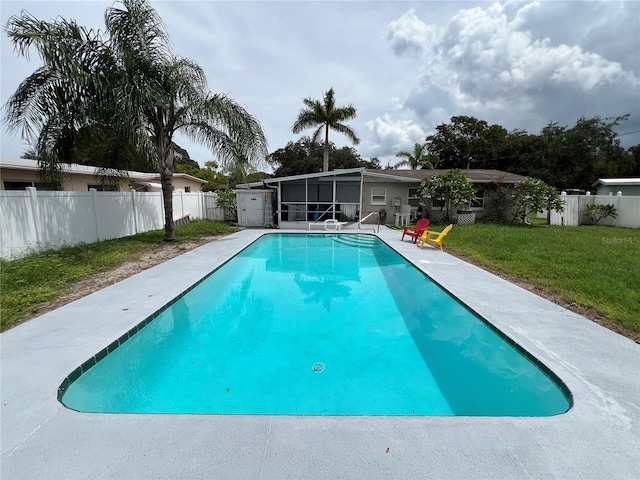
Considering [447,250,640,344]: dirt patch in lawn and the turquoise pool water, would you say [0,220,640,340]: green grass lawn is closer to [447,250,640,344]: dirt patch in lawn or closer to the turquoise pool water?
[447,250,640,344]: dirt patch in lawn

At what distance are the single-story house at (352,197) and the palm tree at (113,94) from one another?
615 centimetres

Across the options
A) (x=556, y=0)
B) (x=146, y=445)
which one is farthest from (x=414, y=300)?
(x=556, y=0)

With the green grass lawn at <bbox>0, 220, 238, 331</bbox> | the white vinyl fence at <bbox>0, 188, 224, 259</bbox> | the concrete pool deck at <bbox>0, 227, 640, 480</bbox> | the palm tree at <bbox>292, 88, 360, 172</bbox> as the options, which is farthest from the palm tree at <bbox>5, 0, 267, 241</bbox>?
the palm tree at <bbox>292, 88, 360, 172</bbox>

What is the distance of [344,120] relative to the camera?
21.1 m

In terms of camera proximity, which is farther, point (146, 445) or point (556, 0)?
point (556, 0)

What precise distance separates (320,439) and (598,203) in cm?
2063

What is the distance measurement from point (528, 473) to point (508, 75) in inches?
1006

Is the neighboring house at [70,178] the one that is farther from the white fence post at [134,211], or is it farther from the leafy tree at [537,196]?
the leafy tree at [537,196]

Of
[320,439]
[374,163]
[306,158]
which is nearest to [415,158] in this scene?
[374,163]

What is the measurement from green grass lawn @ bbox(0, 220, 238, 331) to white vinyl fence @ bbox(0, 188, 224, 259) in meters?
0.37

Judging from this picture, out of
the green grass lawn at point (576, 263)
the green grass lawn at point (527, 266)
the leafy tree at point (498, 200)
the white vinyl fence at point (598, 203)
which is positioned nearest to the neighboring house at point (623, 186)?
the white vinyl fence at point (598, 203)

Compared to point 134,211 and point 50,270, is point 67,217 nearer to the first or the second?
point 50,270

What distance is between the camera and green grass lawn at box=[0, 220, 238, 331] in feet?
15.3

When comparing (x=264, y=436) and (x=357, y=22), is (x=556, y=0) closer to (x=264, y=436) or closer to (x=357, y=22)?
(x=357, y=22)
